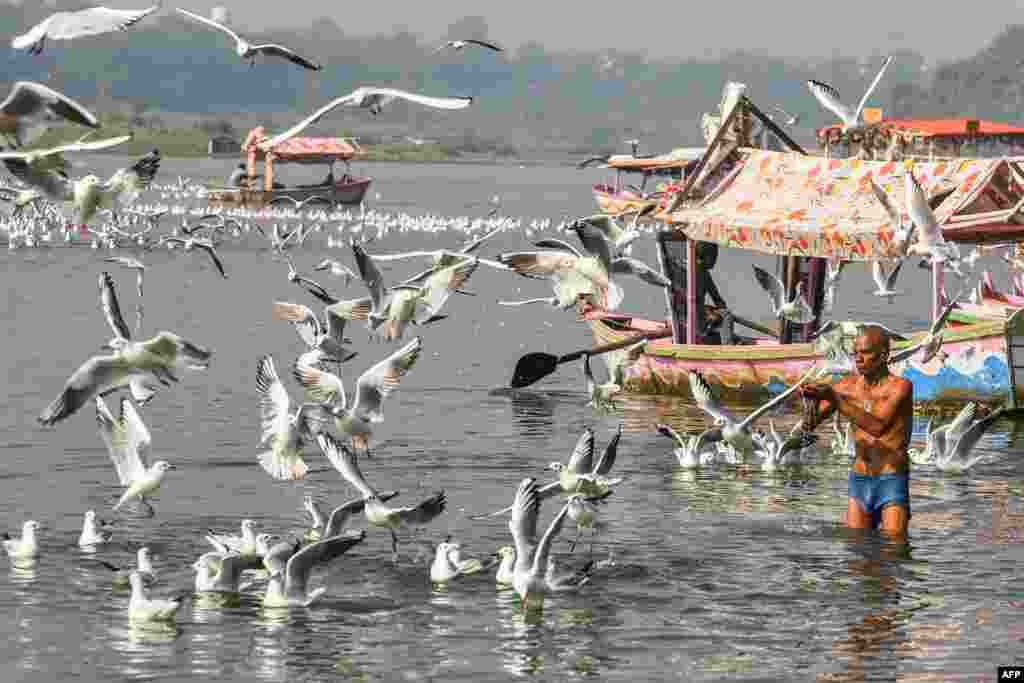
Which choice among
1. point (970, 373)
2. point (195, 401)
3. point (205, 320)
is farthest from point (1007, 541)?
point (205, 320)

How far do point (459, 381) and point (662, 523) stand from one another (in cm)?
1483

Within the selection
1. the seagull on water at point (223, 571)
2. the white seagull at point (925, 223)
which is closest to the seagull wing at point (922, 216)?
the white seagull at point (925, 223)

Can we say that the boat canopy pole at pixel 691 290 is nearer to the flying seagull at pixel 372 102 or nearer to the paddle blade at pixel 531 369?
the paddle blade at pixel 531 369

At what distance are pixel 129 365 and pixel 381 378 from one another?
2054 mm

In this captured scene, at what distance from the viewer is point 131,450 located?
18953mm

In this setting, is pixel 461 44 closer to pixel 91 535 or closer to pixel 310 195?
pixel 91 535

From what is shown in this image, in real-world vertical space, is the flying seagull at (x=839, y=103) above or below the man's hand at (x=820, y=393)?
above

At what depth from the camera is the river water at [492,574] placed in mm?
15680

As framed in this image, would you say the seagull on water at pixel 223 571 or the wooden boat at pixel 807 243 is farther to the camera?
the wooden boat at pixel 807 243

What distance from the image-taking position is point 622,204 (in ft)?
302

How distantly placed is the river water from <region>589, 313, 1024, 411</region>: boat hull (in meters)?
0.61

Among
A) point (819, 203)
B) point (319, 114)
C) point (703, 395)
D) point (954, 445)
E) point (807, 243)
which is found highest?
point (319, 114)

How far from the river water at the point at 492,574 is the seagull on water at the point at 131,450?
721 millimetres

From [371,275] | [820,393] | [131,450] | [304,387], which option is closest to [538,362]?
[304,387]
